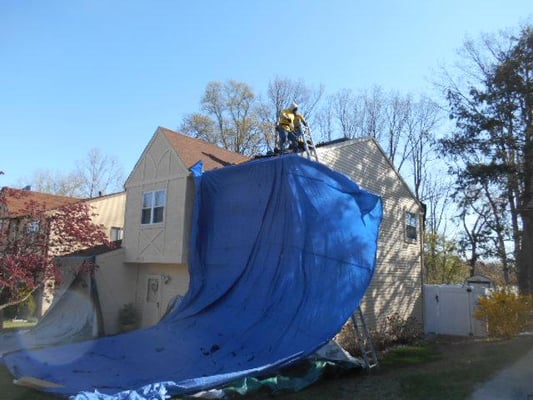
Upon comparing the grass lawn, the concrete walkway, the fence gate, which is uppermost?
the fence gate

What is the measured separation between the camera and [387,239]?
16.8 meters

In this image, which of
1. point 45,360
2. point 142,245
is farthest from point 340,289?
point 142,245

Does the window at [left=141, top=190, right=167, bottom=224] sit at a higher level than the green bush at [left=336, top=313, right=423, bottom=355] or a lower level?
higher

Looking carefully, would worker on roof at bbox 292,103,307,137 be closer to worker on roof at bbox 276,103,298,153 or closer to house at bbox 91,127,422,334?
worker on roof at bbox 276,103,298,153

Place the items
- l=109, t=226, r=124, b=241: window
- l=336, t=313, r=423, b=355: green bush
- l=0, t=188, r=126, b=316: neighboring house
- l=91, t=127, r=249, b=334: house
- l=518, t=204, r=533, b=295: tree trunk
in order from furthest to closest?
l=109, t=226, r=124, b=241: window, l=518, t=204, r=533, b=295: tree trunk, l=91, t=127, r=249, b=334: house, l=336, t=313, r=423, b=355: green bush, l=0, t=188, r=126, b=316: neighboring house

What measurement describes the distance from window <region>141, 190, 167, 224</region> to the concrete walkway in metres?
10.4

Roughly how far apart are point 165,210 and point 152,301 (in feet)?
11.0

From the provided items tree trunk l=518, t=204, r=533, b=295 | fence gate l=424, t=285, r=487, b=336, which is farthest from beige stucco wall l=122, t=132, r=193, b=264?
tree trunk l=518, t=204, r=533, b=295

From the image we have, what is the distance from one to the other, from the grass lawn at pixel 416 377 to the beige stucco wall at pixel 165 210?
560 cm

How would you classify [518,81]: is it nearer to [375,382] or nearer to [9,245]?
[375,382]

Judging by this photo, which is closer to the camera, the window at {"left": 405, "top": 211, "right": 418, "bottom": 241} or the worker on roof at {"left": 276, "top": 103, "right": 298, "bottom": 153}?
the worker on roof at {"left": 276, "top": 103, "right": 298, "bottom": 153}

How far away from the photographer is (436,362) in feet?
38.5

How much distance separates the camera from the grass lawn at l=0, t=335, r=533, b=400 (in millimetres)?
8297

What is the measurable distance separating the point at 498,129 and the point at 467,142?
54.3 inches
